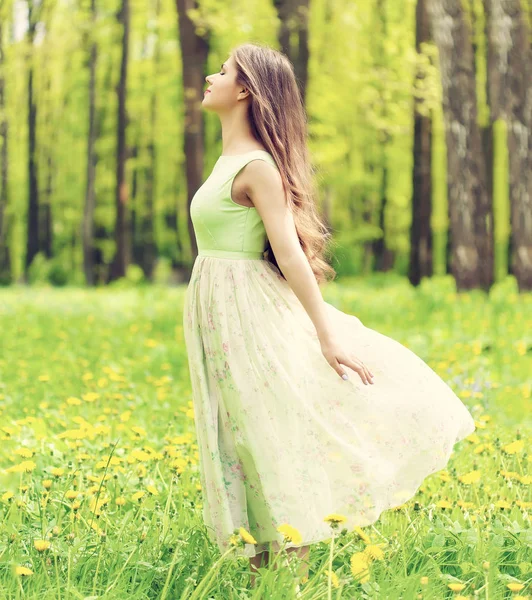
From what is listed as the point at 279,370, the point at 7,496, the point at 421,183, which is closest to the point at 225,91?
the point at 279,370

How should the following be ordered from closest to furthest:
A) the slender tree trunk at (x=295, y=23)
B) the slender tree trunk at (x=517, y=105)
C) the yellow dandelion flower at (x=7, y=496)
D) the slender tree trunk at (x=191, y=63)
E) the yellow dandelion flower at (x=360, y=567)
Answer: the yellow dandelion flower at (x=360, y=567) → the yellow dandelion flower at (x=7, y=496) → the slender tree trunk at (x=295, y=23) → the slender tree trunk at (x=517, y=105) → the slender tree trunk at (x=191, y=63)

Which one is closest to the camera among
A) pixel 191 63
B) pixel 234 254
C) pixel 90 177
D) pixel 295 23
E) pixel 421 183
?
pixel 234 254

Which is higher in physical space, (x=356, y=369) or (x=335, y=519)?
(x=356, y=369)

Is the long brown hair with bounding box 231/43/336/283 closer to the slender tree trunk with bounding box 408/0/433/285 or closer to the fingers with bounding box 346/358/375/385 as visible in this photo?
the fingers with bounding box 346/358/375/385

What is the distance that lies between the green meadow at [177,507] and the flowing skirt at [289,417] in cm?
15

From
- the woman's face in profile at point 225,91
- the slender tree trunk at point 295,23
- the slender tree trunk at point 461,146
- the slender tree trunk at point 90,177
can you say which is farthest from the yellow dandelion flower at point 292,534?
the slender tree trunk at point 90,177

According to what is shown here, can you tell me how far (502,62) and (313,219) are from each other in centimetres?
998

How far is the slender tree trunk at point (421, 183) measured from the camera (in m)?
16.5

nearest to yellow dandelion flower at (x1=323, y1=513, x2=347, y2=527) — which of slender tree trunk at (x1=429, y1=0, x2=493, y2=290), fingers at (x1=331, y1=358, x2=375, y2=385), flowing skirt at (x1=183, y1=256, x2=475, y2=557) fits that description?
flowing skirt at (x1=183, y1=256, x2=475, y2=557)

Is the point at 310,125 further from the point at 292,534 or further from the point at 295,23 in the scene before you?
the point at 292,534

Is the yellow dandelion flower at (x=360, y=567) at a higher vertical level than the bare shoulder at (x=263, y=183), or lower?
lower

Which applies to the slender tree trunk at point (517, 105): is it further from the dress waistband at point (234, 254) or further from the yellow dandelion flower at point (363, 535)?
the yellow dandelion flower at point (363, 535)

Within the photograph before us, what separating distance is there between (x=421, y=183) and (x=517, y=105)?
16.2ft

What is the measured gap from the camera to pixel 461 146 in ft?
40.8
